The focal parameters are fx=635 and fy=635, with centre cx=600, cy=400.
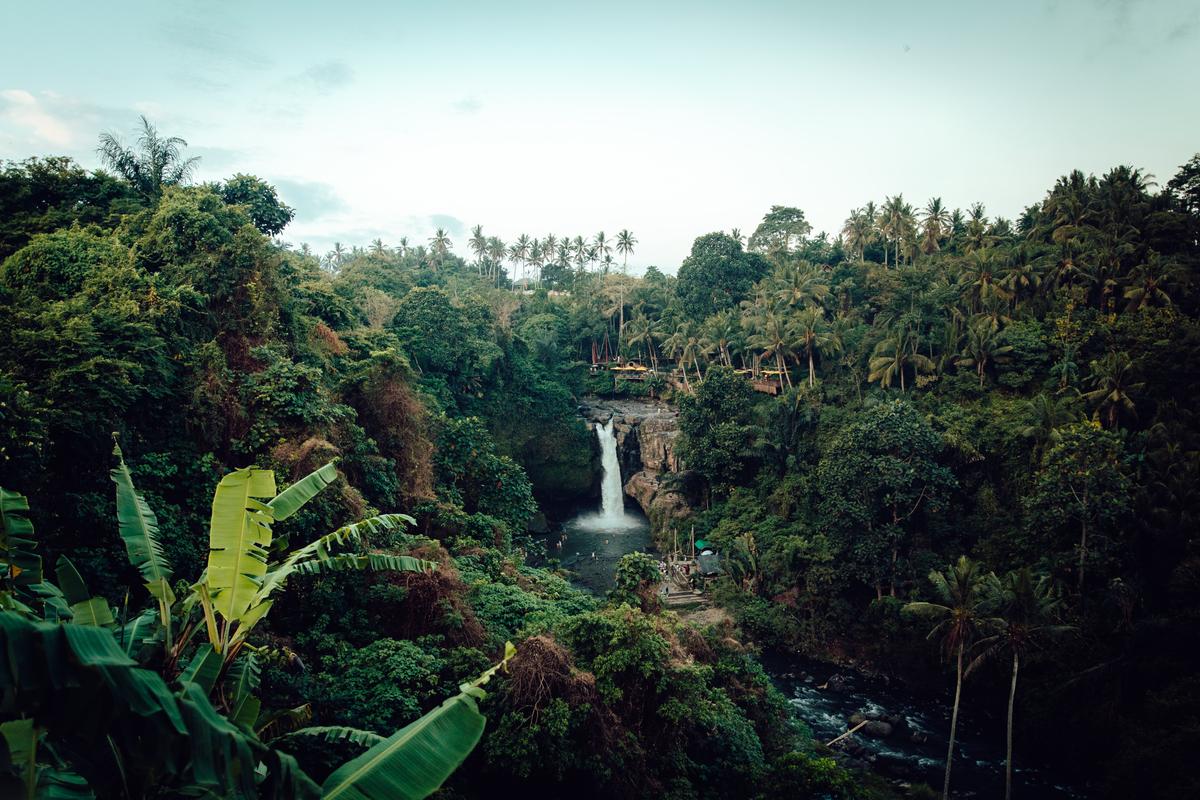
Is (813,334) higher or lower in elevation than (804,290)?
lower

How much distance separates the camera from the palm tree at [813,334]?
116 feet

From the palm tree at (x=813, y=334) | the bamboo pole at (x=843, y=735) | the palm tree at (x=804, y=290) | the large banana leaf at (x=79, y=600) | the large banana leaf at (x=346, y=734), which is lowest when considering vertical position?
the bamboo pole at (x=843, y=735)

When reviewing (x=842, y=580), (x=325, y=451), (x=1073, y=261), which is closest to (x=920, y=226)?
(x=1073, y=261)

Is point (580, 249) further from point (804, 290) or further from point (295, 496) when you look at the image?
point (295, 496)

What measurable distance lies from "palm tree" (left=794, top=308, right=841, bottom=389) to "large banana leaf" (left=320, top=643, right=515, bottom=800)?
32637mm

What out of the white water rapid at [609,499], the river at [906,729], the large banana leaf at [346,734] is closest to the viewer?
the large banana leaf at [346,734]

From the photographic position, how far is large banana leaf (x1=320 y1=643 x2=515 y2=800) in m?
4.78

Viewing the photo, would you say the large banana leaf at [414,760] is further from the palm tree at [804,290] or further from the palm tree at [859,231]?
the palm tree at [859,231]

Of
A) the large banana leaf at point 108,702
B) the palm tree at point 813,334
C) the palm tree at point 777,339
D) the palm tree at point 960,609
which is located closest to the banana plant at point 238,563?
the large banana leaf at point 108,702

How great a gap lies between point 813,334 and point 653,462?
511 inches

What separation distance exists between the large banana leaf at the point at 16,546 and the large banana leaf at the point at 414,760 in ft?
9.43

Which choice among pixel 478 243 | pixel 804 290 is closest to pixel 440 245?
pixel 478 243

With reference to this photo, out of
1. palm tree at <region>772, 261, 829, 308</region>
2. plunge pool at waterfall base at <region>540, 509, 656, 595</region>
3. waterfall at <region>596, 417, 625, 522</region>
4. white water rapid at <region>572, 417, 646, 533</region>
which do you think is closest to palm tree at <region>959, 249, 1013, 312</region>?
palm tree at <region>772, 261, 829, 308</region>

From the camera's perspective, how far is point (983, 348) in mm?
27984
